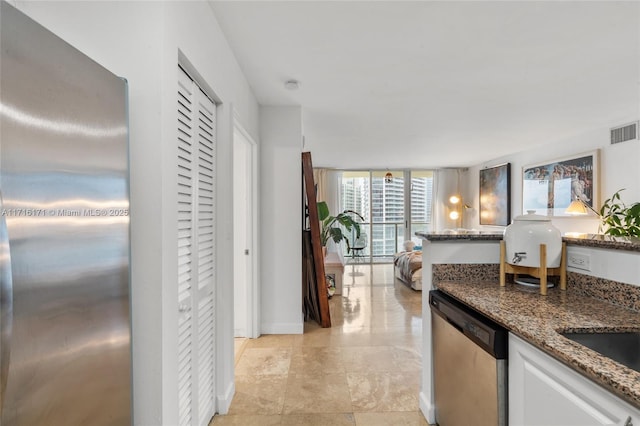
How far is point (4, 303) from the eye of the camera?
610mm

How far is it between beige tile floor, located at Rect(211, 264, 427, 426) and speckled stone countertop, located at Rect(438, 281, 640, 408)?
3.19ft

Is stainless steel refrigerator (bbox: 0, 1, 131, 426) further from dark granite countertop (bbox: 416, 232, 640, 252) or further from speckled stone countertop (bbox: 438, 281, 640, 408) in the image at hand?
dark granite countertop (bbox: 416, 232, 640, 252)

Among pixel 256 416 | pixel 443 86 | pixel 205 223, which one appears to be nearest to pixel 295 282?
pixel 256 416

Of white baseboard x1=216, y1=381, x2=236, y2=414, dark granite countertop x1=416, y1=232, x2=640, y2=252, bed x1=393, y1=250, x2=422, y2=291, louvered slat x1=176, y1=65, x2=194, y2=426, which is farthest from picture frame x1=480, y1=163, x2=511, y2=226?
louvered slat x1=176, y1=65, x2=194, y2=426

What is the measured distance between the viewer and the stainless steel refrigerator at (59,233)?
0.64 m

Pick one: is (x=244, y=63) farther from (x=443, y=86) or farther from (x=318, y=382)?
(x=318, y=382)

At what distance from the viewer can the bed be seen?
5137 mm

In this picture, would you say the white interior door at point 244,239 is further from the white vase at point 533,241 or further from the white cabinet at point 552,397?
the white cabinet at point 552,397

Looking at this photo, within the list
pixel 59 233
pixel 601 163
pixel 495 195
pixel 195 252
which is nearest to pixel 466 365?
pixel 195 252

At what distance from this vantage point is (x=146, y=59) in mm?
1132

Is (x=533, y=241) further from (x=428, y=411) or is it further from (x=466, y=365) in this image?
(x=428, y=411)

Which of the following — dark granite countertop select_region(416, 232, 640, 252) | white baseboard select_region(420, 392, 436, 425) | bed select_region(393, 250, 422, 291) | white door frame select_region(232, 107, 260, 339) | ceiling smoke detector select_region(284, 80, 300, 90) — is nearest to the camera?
dark granite countertop select_region(416, 232, 640, 252)

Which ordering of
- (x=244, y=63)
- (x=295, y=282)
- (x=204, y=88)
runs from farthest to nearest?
(x=295, y=282) < (x=244, y=63) < (x=204, y=88)

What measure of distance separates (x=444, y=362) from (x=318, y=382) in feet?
3.54
